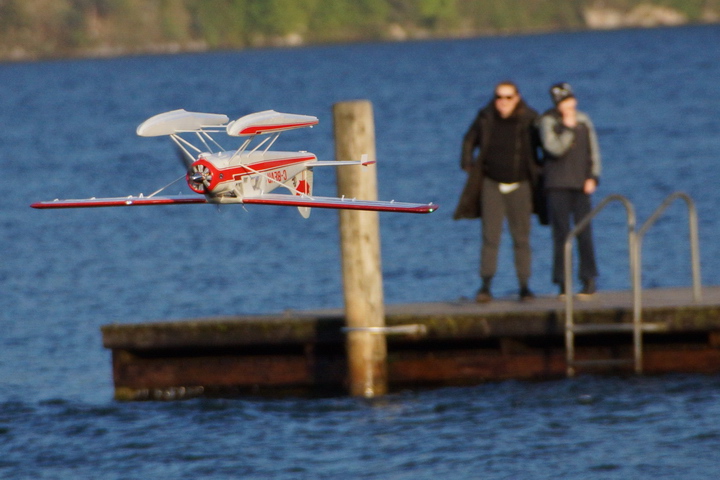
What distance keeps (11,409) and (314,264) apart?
36.0 feet

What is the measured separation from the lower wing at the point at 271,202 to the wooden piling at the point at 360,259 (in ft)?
A: 21.1

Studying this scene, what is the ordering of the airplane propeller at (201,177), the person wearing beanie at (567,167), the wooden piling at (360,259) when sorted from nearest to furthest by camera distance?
1. the airplane propeller at (201,177)
2. the wooden piling at (360,259)
3. the person wearing beanie at (567,167)

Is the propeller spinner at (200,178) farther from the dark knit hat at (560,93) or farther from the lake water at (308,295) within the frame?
the dark knit hat at (560,93)

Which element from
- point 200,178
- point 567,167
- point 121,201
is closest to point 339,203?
point 200,178

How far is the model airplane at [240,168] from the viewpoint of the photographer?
4.82 m

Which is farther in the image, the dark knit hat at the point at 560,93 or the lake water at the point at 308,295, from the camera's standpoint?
the lake water at the point at 308,295

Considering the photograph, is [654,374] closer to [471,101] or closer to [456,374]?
[456,374]

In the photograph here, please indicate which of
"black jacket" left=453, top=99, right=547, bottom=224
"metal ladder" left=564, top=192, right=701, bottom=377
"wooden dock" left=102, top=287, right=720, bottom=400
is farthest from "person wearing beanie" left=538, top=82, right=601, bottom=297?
"wooden dock" left=102, top=287, right=720, bottom=400

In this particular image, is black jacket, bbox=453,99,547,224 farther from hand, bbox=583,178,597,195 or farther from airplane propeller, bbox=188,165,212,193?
airplane propeller, bbox=188,165,212,193

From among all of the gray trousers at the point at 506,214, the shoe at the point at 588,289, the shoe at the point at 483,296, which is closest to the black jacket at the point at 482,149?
the gray trousers at the point at 506,214

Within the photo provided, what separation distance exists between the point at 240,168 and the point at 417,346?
8.81 m

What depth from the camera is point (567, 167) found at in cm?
1243

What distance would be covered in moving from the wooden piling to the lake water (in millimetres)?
391

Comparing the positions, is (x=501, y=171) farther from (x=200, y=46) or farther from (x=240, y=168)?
(x=200, y=46)
